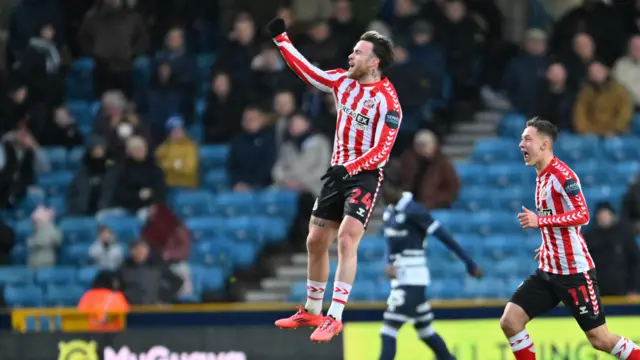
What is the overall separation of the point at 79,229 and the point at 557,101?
608 cm

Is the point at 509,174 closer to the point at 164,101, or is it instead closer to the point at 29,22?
the point at 164,101

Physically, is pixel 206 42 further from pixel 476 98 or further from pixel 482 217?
pixel 482 217

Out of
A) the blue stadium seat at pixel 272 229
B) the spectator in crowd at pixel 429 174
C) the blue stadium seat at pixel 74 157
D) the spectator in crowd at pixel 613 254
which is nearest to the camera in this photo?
the spectator in crowd at pixel 613 254

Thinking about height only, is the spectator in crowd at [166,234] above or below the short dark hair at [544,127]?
below

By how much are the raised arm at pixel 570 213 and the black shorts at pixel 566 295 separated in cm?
48

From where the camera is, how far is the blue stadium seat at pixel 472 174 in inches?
624

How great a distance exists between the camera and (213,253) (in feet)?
51.7

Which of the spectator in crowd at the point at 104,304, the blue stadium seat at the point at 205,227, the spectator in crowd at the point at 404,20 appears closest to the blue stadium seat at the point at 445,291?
the blue stadium seat at the point at 205,227

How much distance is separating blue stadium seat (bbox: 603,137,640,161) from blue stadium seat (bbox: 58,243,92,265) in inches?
252

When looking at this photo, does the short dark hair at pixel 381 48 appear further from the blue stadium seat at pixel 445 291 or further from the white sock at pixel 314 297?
the blue stadium seat at pixel 445 291

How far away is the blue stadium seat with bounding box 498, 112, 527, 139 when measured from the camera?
1639cm

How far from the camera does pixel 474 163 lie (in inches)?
637

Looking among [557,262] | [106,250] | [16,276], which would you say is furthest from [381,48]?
[16,276]

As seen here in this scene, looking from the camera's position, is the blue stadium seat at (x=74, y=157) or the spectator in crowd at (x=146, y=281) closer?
the spectator in crowd at (x=146, y=281)
